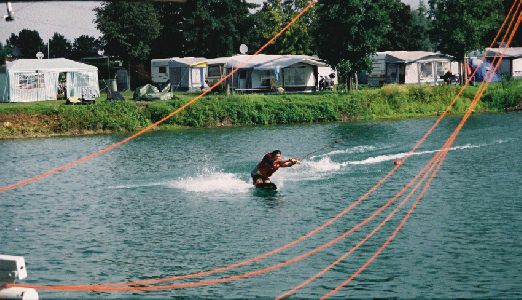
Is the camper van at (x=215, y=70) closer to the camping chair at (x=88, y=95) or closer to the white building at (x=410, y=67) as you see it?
the camping chair at (x=88, y=95)

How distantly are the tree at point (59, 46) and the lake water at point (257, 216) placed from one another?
77.6 meters

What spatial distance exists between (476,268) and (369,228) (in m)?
6.40

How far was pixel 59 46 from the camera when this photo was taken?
136125mm

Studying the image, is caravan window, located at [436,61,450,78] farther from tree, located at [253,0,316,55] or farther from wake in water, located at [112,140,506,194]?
wake in water, located at [112,140,506,194]

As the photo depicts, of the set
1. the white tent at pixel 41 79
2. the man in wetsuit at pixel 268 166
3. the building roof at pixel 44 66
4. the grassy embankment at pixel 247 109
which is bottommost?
the man in wetsuit at pixel 268 166

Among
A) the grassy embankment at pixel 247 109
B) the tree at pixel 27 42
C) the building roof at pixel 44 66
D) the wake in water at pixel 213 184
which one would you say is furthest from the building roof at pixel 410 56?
the tree at pixel 27 42

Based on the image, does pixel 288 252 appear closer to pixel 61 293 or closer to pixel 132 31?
pixel 61 293

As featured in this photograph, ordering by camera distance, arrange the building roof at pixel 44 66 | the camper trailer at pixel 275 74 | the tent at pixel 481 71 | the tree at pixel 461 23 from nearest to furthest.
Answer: the building roof at pixel 44 66, the camper trailer at pixel 275 74, the tree at pixel 461 23, the tent at pixel 481 71

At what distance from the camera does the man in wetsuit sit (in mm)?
37312

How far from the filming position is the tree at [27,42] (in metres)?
142

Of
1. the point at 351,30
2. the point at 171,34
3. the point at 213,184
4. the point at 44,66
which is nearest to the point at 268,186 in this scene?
the point at 213,184

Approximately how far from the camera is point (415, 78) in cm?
9219

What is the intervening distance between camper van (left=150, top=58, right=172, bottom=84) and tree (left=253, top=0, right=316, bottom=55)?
16692 mm

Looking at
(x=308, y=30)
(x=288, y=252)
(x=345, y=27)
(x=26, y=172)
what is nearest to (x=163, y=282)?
(x=288, y=252)
